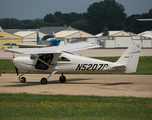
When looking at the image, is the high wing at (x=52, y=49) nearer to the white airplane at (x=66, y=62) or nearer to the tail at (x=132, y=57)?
the white airplane at (x=66, y=62)

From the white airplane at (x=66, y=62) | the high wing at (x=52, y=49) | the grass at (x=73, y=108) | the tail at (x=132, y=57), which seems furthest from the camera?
the high wing at (x=52, y=49)

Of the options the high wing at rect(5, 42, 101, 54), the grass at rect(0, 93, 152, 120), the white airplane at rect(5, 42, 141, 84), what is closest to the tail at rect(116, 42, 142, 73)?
the white airplane at rect(5, 42, 141, 84)

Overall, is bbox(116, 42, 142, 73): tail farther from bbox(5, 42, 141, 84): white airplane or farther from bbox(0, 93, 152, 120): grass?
bbox(0, 93, 152, 120): grass

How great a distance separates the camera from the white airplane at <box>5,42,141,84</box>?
1489 cm

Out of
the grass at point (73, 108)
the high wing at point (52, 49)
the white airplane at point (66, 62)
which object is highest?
the high wing at point (52, 49)

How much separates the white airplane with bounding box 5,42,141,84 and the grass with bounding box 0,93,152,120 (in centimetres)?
403

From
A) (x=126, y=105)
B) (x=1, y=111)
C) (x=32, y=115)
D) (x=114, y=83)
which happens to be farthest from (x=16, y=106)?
(x=114, y=83)

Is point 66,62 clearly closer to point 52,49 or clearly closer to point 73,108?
point 52,49

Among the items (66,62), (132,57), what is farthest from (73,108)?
(66,62)

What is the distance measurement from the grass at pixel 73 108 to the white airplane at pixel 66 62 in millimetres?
4027

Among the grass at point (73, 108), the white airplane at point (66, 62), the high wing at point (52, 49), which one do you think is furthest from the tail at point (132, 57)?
the grass at point (73, 108)

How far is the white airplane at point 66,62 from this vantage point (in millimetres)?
14891

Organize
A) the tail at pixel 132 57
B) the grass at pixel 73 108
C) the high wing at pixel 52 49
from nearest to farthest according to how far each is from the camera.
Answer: the grass at pixel 73 108 < the tail at pixel 132 57 < the high wing at pixel 52 49

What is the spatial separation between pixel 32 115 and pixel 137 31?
184116 millimetres
